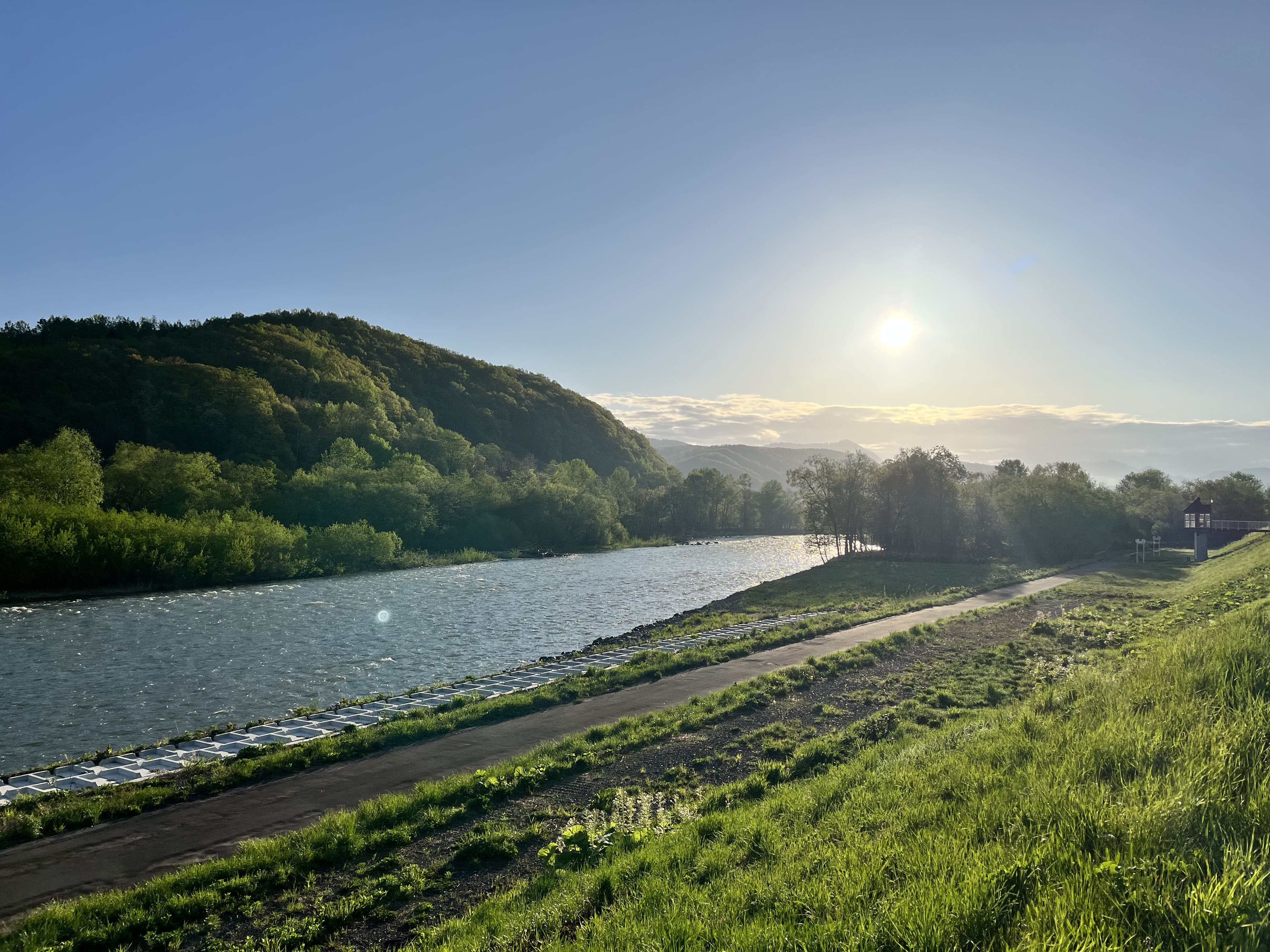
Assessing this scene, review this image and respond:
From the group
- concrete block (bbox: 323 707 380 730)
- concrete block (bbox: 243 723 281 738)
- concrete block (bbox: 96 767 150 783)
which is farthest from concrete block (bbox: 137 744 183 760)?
concrete block (bbox: 323 707 380 730)

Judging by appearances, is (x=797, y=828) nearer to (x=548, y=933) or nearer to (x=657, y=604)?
(x=548, y=933)

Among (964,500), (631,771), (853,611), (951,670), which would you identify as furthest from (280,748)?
(964,500)

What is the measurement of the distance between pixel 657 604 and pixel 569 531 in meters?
53.7

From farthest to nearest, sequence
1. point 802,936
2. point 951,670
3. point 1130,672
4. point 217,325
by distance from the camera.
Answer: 1. point 217,325
2. point 951,670
3. point 1130,672
4. point 802,936

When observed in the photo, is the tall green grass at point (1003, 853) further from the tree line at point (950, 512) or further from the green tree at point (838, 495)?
the green tree at point (838, 495)

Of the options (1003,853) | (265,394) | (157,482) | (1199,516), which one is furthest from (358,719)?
(265,394)

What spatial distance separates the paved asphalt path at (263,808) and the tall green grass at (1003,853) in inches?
205

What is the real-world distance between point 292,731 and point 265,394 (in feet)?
322

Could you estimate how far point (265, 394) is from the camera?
99.8 m

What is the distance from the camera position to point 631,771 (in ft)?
38.7

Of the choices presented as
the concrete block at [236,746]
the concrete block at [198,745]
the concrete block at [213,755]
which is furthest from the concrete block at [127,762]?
the concrete block at [236,746]

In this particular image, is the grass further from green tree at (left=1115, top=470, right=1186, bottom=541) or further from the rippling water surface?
green tree at (left=1115, top=470, right=1186, bottom=541)

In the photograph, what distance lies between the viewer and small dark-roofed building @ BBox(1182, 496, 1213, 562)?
61312 millimetres

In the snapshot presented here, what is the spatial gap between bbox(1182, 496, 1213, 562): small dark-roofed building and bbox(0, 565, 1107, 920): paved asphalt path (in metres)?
65.5
